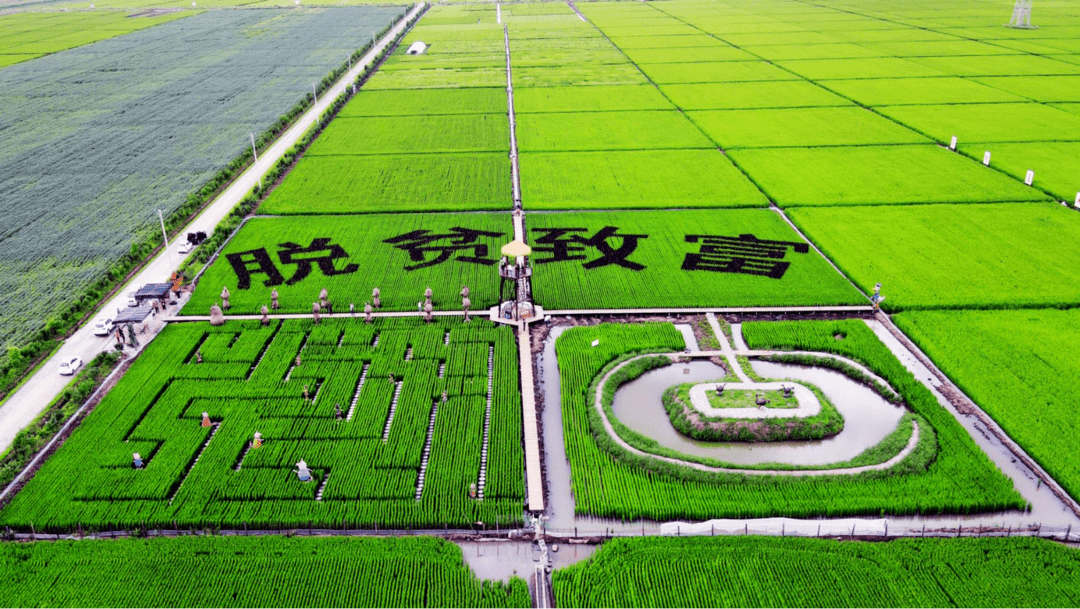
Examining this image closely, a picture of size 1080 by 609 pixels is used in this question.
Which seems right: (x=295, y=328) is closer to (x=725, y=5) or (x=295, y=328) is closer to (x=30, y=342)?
(x=30, y=342)

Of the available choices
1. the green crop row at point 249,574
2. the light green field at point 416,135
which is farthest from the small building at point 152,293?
the light green field at point 416,135

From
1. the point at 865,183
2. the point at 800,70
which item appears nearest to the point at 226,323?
the point at 865,183

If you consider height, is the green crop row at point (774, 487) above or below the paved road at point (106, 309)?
below

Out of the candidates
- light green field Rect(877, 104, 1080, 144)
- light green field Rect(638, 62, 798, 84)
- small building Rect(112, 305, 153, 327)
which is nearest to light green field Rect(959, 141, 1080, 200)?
light green field Rect(877, 104, 1080, 144)

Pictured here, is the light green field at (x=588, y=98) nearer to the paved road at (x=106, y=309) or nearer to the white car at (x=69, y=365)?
the paved road at (x=106, y=309)

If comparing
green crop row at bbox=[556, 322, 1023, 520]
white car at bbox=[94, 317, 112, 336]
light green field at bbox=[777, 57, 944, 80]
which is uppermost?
light green field at bbox=[777, 57, 944, 80]

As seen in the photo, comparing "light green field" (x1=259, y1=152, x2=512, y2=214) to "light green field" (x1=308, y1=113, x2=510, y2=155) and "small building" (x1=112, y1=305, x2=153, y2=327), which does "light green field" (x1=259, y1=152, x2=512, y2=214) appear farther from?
"small building" (x1=112, y1=305, x2=153, y2=327)

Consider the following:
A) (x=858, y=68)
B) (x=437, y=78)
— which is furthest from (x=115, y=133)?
(x=858, y=68)
